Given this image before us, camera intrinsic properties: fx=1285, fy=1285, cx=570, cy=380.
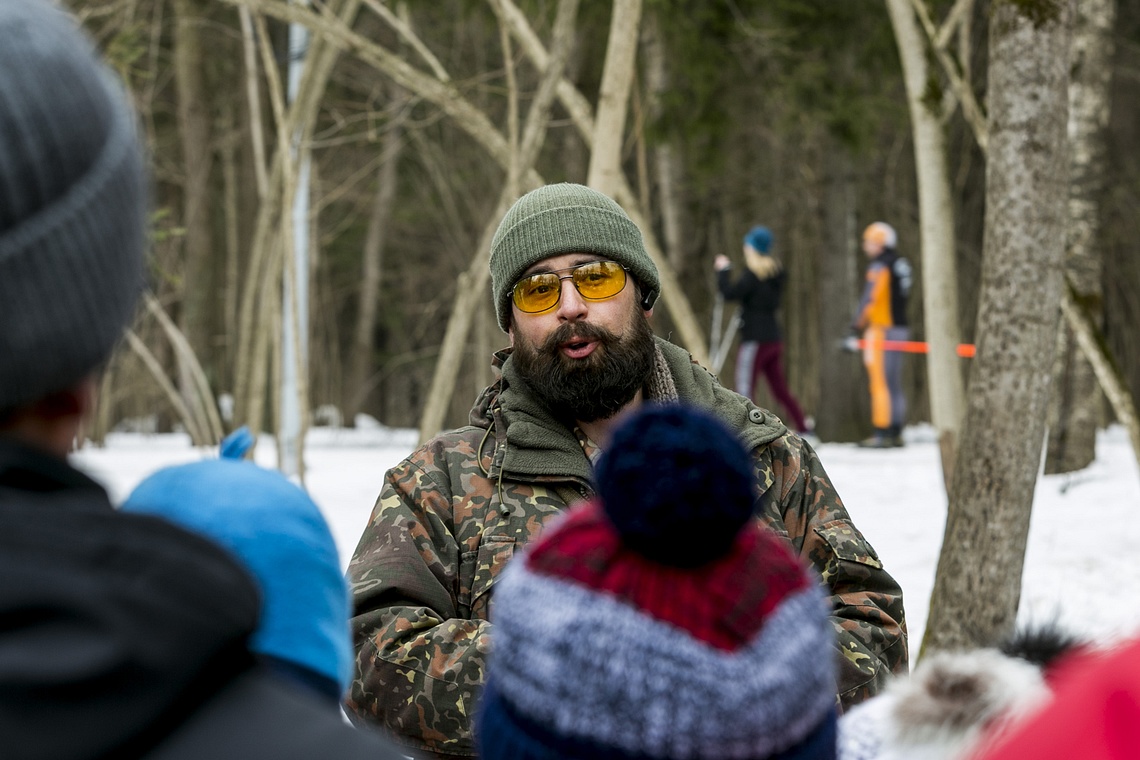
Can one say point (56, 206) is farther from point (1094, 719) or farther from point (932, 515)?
point (932, 515)

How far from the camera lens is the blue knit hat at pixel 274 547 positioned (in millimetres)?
1100

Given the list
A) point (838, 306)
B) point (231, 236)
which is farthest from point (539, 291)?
point (231, 236)

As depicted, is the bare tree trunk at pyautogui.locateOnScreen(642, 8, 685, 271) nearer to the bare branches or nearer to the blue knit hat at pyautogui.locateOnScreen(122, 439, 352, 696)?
the bare branches

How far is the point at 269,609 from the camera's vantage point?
1101 mm

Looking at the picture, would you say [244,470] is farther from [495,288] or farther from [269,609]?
[495,288]

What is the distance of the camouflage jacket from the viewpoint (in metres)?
2.30

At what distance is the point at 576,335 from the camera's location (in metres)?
2.70

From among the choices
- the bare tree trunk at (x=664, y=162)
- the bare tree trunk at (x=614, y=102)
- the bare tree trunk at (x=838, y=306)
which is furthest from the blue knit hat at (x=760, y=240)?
the bare tree trunk at (x=614, y=102)

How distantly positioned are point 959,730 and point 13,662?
81 cm

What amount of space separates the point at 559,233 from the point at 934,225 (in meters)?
3.04

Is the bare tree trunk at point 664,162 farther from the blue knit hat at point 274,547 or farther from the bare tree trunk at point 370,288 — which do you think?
the blue knit hat at point 274,547

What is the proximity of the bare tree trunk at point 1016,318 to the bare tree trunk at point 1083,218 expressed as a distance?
375cm

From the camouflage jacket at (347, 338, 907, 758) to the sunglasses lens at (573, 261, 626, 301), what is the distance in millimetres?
248

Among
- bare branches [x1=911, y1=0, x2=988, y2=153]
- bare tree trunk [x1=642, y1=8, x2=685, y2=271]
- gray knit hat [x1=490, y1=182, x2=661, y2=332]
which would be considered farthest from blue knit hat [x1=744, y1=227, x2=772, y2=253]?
gray knit hat [x1=490, y1=182, x2=661, y2=332]
